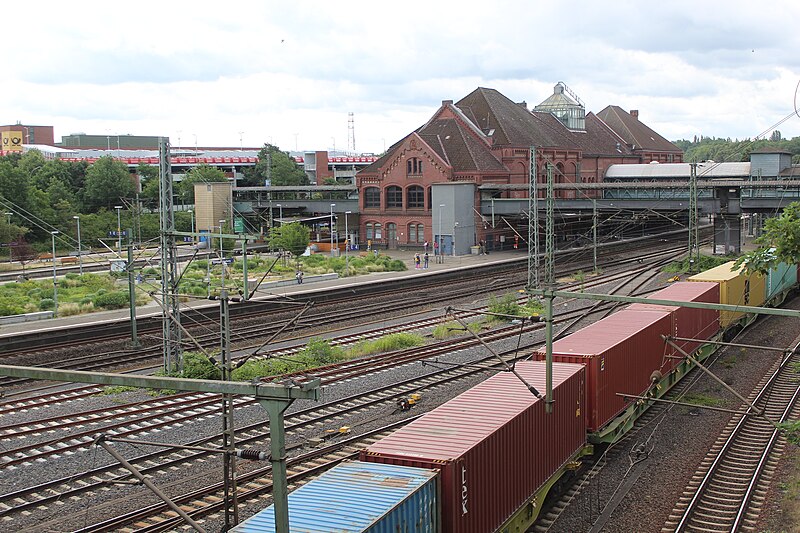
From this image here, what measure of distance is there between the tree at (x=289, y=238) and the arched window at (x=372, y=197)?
11.3 meters

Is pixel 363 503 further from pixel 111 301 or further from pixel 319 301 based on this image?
pixel 111 301

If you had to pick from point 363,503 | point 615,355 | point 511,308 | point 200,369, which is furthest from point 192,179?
point 363,503

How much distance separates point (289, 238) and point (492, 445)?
50.5m

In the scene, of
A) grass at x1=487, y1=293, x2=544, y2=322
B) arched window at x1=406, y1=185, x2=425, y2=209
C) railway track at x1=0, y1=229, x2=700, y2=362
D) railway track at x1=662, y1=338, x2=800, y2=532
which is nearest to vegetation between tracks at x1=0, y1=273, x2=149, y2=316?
railway track at x1=0, y1=229, x2=700, y2=362

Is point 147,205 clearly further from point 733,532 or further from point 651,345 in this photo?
point 733,532

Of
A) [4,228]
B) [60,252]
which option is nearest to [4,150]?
[60,252]

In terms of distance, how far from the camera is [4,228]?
6116 cm

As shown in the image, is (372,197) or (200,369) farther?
(372,197)

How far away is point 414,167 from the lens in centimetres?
6988

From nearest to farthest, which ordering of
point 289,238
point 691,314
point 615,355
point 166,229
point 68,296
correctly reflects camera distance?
point 615,355
point 166,229
point 691,314
point 68,296
point 289,238

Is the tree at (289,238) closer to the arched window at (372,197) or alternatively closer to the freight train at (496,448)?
the arched window at (372,197)

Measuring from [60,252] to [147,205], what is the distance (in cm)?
1987


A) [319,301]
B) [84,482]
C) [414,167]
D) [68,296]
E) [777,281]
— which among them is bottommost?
[84,482]

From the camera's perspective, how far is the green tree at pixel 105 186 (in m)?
83.7
